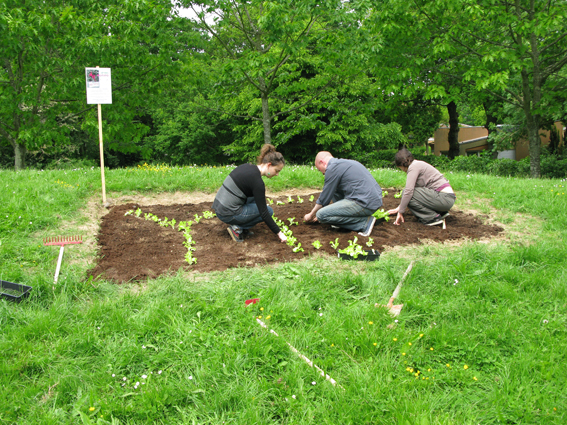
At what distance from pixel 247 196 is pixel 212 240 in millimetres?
822

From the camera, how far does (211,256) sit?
512 centimetres

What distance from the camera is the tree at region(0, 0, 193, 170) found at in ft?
35.5

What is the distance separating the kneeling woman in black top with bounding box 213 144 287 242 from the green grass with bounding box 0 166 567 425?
99 centimetres

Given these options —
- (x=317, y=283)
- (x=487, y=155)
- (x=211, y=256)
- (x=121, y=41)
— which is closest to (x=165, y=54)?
(x=121, y=41)

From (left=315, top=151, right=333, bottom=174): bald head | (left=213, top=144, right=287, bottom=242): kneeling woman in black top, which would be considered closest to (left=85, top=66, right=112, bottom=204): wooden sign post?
(left=213, top=144, right=287, bottom=242): kneeling woman in black top

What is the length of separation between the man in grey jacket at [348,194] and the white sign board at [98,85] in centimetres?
413

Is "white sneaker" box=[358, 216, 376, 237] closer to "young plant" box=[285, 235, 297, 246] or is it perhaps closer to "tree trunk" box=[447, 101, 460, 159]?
"young plant" box=[285, 235, 297, 246]

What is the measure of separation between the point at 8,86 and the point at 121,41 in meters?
3.37

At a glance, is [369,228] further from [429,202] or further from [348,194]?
[429,202]

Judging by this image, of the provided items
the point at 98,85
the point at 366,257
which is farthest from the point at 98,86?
the point at 366,257

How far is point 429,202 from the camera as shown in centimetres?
629

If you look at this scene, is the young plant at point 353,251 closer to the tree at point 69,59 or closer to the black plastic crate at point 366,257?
the black plastic crate at point 366,257

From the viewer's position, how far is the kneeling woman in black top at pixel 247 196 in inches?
207

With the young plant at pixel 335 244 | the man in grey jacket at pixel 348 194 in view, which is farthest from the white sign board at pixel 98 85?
the young plant at pixel 335 244
